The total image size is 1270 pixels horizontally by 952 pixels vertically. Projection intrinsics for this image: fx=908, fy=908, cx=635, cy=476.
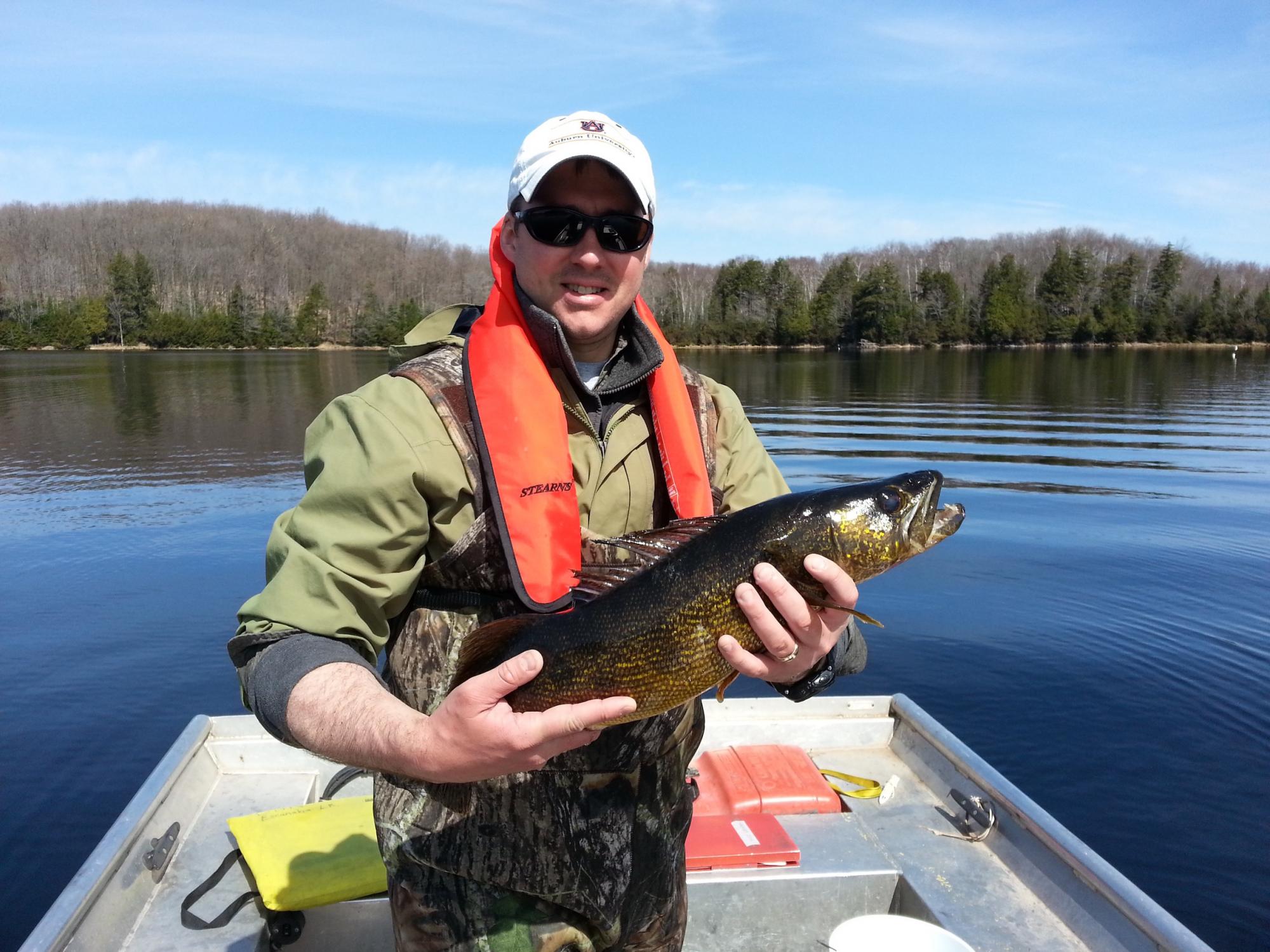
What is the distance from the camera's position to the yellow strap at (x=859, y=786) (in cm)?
561

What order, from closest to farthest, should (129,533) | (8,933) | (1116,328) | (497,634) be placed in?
1. (497,634)
2. (8,933)
3. (129,533)
4. (1116,328)

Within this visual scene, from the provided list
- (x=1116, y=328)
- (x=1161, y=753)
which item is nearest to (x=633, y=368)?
(x=1161, y=753)

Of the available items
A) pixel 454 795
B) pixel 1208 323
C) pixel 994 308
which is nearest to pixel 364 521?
pixel 454 795

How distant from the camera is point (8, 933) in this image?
21.0 feet

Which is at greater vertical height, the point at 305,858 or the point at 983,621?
the point at 305,858

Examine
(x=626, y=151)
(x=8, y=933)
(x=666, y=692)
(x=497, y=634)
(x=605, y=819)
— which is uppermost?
(x=626, y=151)

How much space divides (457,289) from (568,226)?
157m

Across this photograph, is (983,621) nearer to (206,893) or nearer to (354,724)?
(206,893)

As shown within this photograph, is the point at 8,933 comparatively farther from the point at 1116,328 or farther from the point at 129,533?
the point at 1116,328

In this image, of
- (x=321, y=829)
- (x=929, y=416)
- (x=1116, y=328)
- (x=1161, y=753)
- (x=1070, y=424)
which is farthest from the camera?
(x=1116, y=328)

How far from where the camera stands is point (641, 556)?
2816 millimetres

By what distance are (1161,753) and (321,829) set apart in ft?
26.1

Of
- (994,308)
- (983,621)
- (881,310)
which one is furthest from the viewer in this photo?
(994,308)

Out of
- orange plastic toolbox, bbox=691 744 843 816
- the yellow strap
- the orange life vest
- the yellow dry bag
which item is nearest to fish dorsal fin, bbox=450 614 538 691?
the orange life vest
